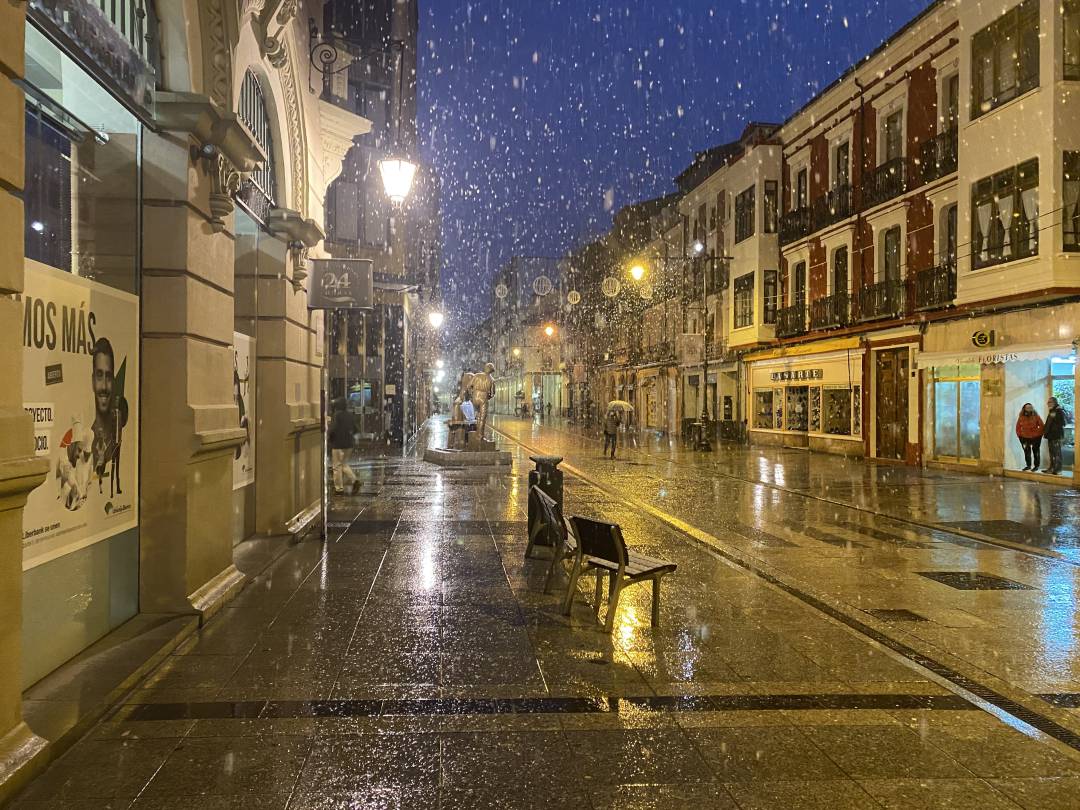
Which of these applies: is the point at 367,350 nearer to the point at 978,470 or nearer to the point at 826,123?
the point at 826,123

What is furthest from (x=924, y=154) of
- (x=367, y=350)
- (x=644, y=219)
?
(x=644, y=219)

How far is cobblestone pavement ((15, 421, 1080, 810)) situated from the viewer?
12.8ft

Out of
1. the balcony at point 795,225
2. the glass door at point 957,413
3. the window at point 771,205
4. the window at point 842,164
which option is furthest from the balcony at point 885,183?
the window at point 771,205

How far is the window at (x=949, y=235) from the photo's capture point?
23484mm

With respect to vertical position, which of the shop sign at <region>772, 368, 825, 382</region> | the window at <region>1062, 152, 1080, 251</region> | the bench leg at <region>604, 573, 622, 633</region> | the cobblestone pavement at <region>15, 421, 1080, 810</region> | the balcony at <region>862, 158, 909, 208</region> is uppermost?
the balcony at <region>862, 158, 909, 208</region>

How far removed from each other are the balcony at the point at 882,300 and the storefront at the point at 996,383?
73.4 inches

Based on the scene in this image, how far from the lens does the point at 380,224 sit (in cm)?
2853

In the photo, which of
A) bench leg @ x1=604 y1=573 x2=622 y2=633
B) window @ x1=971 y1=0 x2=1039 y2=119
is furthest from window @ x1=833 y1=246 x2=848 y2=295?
bench leg @ x1=604 y1=573 x2=622 y2=633

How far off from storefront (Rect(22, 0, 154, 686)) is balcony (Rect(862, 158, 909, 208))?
77.4ft

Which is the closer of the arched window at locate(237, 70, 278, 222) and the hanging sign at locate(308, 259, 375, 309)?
the arched window at locate(237, 70, 278, 222)

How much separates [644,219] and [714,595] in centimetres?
5559

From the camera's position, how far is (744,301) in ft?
119

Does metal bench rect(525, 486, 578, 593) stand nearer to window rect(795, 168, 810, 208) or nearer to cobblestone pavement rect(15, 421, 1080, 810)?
cobblestone pavement rect(15, 421, 1080, 810)

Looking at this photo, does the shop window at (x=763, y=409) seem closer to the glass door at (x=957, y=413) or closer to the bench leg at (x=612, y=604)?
the glass door at (x=957, y=413)
